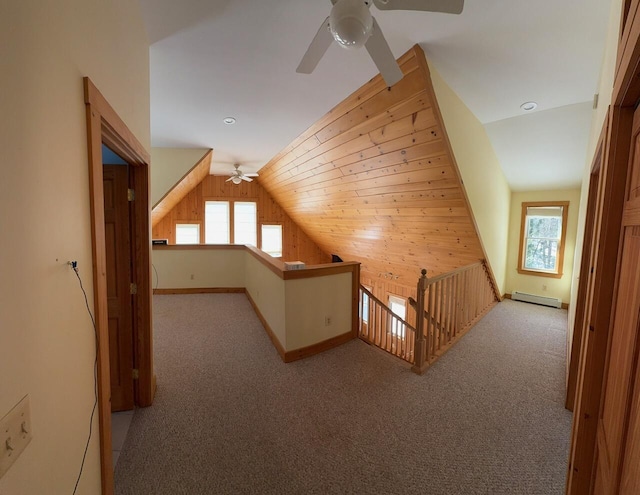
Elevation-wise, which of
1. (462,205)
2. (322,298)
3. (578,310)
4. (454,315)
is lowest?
(454,315)

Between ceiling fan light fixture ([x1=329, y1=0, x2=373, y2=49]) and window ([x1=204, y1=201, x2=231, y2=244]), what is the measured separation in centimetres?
657

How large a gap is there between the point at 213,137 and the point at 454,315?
394 cm

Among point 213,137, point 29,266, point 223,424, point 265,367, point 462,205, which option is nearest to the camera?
point 29,266

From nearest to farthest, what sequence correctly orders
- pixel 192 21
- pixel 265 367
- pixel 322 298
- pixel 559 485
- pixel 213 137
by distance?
pixel 559 485 → pixel 192 21 → pixel 265 367 → pixel 322 298 → pixel 213 137

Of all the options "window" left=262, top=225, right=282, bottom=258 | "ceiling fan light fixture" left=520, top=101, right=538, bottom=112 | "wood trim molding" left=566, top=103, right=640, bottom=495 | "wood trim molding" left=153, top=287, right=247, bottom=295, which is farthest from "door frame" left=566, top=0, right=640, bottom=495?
"window" left=262, top=225, right=282, bottom=258

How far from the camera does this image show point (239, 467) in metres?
1.54

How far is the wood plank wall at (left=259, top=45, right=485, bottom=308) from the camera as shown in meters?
2.48

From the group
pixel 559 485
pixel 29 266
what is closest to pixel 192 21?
pixel 29 266

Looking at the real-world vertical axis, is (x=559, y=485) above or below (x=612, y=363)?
below

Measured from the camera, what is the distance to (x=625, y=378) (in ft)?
2.49

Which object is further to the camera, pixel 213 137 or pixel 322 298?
pixel 213 137

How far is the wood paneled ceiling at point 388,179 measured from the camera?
97.6 inches

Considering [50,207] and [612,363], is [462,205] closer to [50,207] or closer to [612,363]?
→ [612,363]

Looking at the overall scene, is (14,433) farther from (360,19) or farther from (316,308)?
(316,308)
